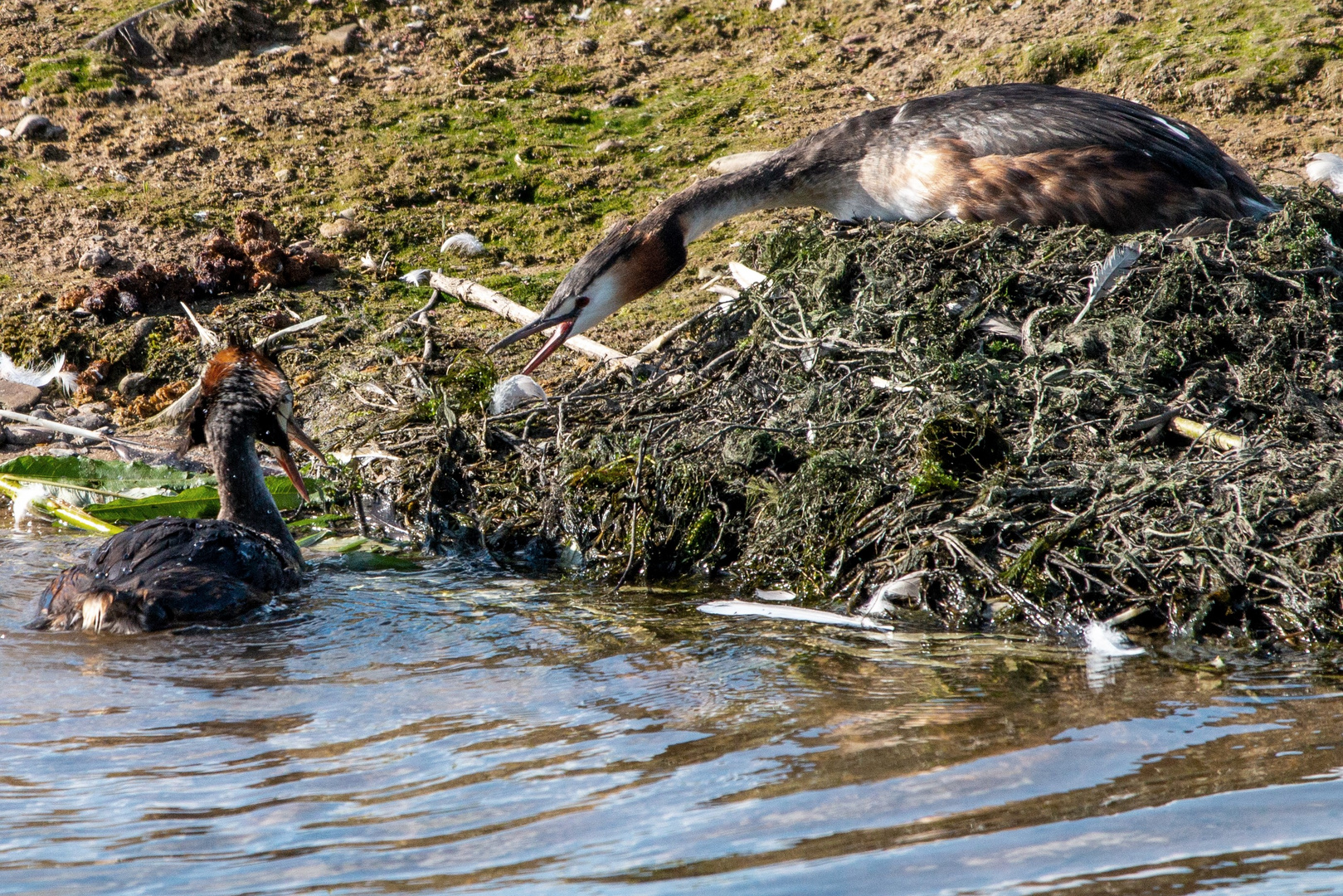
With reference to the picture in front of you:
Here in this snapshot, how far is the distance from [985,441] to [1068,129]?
172 cm

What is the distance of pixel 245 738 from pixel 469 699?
58cm

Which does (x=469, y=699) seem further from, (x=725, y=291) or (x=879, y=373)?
(x=725, y=291)

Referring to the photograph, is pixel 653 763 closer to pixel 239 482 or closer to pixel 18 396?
pixel 239 482

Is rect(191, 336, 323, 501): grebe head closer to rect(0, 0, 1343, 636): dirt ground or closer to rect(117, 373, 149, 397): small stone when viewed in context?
rect(0, 0, 1343, 636): dirt ground

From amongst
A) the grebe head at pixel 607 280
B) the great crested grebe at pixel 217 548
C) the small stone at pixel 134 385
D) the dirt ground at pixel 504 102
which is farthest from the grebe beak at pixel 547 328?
the small stone at pixel 134 385

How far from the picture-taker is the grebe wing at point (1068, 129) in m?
5.02

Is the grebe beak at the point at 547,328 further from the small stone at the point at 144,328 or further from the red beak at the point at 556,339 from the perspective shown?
the small stone at the point at 144,328

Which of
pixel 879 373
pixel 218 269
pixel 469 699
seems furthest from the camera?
pixel 218 269

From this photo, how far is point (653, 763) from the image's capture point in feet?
9.18

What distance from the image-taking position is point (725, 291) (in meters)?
5.57

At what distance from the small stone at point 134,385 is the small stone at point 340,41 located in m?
3.46

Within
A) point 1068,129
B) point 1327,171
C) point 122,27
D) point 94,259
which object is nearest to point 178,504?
point 94,259

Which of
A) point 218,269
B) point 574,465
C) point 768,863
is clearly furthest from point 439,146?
point 768,863

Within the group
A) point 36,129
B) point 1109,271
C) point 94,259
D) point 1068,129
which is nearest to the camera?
point 1109,271
